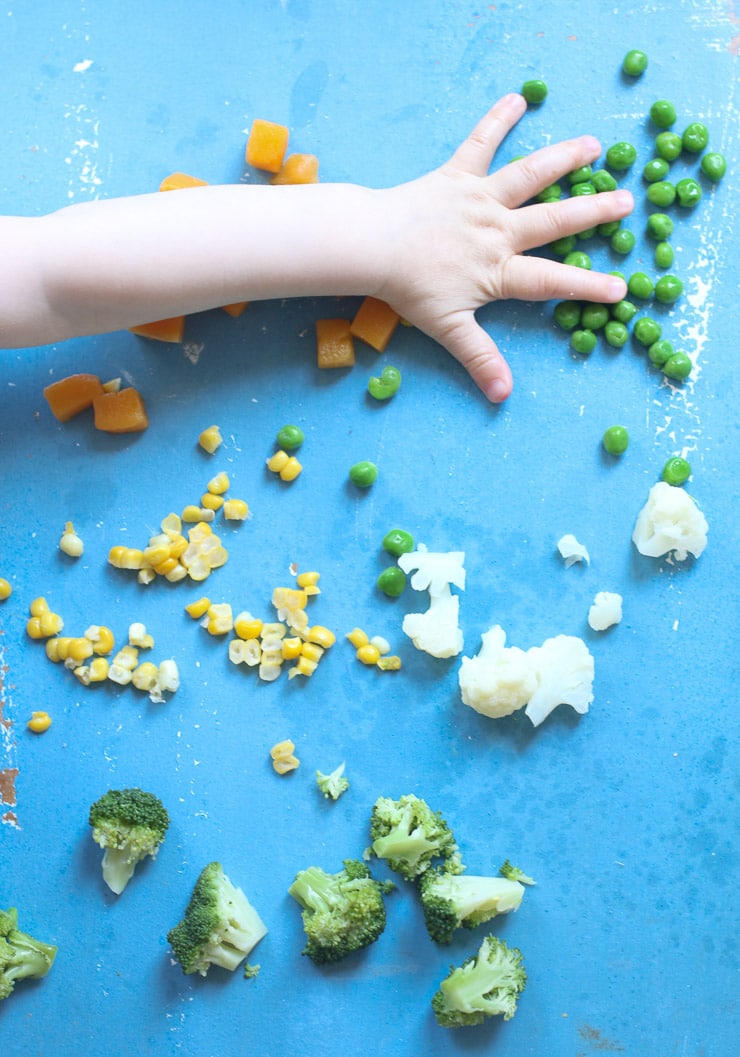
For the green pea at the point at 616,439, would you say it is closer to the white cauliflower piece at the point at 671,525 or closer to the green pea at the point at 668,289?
the white cauliflower piece at the point at 671,525

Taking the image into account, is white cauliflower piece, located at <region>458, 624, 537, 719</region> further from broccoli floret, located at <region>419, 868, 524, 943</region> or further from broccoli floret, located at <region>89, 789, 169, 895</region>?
broccoli floret, located at <region>89, 789, 169, 895</region>

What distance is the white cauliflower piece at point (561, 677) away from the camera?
1.66 metres

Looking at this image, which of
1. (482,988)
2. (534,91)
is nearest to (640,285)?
(534,91)

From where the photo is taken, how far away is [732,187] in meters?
1.76

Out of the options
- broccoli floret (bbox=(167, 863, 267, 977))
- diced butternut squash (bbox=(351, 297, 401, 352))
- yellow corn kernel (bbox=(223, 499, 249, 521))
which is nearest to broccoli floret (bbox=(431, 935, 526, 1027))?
broccoli floret (bbox=(167, 863, 267, 977))

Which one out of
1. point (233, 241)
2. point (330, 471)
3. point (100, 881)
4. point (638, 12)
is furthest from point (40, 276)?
point (638, 12)

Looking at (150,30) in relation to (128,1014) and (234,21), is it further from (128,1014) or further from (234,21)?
(128,1014)

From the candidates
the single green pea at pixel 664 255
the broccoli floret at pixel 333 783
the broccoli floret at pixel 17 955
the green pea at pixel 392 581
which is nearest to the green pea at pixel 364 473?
the green pea at pixel 392 581

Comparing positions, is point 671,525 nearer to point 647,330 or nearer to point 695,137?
point 647,330

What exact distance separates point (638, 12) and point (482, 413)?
2.50 ft

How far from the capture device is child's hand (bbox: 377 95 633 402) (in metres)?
1.67

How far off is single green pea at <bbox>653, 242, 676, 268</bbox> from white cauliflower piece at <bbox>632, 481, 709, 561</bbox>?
1.25ft

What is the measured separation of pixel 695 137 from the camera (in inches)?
67.7

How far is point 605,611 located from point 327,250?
76cm
